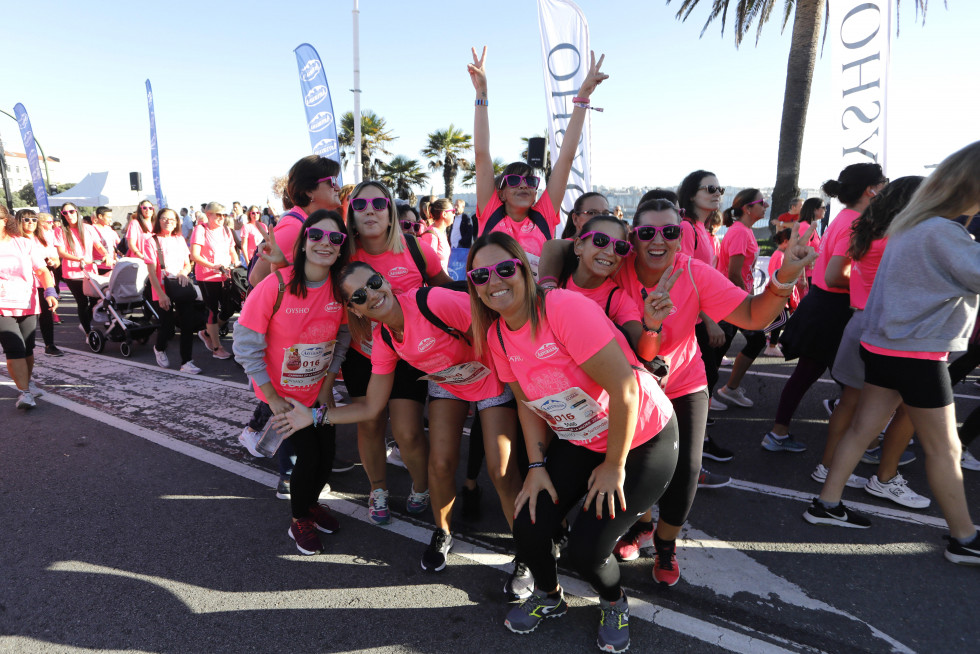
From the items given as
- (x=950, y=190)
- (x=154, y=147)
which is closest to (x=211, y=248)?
(x=950, y=190)

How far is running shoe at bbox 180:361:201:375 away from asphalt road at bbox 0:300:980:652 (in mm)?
2210

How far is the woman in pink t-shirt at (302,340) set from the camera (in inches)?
107

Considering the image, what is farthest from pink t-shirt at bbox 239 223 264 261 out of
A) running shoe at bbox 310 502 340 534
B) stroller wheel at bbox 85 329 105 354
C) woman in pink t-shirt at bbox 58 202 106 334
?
running shoe at bbox 310 502 340 534

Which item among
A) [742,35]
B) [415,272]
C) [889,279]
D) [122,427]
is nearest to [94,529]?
[122,427]

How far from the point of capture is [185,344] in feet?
21.4

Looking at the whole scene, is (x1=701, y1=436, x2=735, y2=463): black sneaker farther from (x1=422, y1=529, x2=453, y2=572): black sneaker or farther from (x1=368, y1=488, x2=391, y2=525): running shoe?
(x1=368, y1=488, x2=391, y2=525): running shoe

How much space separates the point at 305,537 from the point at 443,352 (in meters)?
1.33

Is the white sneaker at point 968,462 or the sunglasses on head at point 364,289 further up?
the sunglasses on head at point 364,289

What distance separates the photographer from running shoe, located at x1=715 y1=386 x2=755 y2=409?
509 cm

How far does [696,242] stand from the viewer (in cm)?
366

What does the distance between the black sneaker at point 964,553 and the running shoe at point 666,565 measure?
148 centimetres

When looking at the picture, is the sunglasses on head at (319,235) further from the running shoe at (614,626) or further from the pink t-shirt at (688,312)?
the running shoe at (614,626)

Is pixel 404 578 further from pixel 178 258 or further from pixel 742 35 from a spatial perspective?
pixel 742 35

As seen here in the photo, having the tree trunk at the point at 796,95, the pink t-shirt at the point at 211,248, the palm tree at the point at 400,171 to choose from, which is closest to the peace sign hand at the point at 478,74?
the pink t-shirt at the point at 211,248
